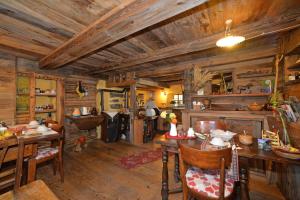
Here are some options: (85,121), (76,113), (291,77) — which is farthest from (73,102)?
(291,77)

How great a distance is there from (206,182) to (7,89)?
12.7 feet

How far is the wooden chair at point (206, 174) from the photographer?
1.10 metres

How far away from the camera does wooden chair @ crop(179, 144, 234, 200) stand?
1098mm

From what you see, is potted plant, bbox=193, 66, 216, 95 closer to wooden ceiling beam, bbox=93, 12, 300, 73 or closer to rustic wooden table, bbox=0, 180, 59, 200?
wooden ceiling beam, bbox=93, 12, 300, 73

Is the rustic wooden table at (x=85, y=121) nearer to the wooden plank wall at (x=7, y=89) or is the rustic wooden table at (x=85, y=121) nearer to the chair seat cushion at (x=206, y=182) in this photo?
the wooden plank wall at (x=7, y=89)

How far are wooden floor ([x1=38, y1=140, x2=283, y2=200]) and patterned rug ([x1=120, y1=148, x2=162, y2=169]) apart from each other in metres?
0.13

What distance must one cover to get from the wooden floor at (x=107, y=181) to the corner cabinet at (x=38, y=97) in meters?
1.24

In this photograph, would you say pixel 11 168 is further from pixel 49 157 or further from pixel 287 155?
pixel 287 155

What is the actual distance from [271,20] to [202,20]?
839 mm

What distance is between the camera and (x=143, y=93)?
306 inches

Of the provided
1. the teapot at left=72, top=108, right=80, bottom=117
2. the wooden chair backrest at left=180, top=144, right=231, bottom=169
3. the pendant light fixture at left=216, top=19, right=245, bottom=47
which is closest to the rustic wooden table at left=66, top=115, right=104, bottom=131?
the teapot at left=72, top=108, right=80, bottom=117

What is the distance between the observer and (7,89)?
8.97ft

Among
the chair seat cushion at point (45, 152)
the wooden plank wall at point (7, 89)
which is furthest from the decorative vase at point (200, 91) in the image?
the wooden plank wall at point (7, 89)

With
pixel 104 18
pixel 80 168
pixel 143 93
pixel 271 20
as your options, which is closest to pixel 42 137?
pixel 80 168
